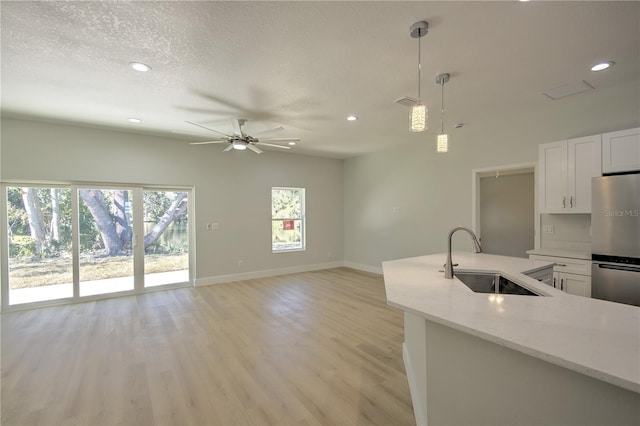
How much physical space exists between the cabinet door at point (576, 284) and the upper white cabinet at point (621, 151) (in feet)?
3.96

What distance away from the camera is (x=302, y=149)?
20.4 ft

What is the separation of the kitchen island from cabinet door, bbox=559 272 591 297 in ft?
6.07

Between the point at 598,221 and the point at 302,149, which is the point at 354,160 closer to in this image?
the point at 302,149

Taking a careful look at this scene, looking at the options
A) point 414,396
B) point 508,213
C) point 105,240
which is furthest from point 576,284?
point 105,240

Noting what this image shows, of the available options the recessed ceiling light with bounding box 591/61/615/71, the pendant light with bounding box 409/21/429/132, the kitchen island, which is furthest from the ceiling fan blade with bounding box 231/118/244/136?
the recessed ceiling light with bounding box 591/61/615/71

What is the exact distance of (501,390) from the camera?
4.17 ft

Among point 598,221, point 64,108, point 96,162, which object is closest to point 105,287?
point 96,162

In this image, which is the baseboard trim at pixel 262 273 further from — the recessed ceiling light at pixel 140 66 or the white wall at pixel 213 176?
the recessed ceiling light at pixel 140 66

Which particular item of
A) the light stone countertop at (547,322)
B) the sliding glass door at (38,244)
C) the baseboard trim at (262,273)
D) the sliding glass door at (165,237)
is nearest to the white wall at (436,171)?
the baseboard trim at (262,273)

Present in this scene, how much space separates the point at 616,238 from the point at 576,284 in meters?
0.64

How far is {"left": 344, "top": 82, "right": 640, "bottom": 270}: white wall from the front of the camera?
3393 millimetres

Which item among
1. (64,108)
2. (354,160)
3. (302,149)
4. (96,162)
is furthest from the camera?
(354,160)

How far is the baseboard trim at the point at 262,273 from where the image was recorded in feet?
18.3

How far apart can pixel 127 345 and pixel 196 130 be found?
10.7 feet
